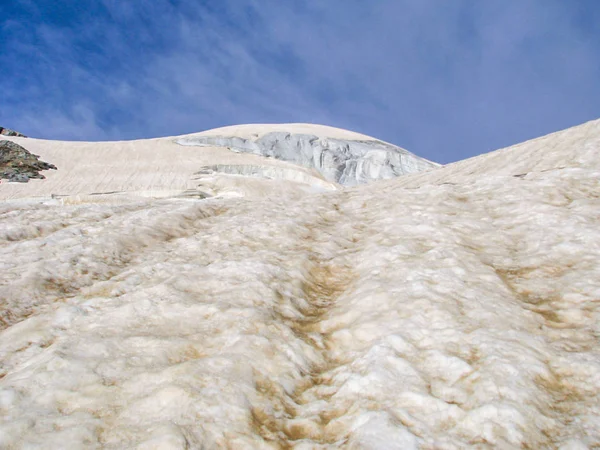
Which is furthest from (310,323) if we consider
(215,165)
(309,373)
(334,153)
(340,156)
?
(334,153)

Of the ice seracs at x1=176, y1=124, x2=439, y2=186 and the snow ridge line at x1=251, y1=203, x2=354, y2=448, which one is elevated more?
the ice seracs at x1=176, y1=124, x2=439, y2=186

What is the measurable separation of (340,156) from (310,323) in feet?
168

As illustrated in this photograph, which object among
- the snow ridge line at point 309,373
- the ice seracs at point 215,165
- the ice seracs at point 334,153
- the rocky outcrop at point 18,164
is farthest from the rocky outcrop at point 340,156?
the snow ridge line at point 309,373

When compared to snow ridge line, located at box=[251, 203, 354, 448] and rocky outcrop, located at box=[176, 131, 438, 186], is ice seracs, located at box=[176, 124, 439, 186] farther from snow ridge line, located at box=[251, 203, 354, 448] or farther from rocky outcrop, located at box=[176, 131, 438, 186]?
snow ridge line, located at box=[251, 203, 354, 448]

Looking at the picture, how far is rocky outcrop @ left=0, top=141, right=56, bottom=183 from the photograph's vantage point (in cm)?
3203

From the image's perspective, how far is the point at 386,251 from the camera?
589 centimetres

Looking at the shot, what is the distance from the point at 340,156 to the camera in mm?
54562

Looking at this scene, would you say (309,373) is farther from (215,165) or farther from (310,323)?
(215,165)

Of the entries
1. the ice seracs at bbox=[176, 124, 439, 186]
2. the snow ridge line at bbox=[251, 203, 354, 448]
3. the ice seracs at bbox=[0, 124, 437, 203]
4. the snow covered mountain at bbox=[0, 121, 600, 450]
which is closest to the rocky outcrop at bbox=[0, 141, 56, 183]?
the ice seracs at bbox=[0, 124, 437, 203]

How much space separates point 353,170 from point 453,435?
5206 cm

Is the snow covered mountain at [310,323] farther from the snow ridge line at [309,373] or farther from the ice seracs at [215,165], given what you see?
the ice seracs at [215,165]

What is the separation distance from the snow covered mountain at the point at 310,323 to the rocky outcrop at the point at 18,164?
2731cm

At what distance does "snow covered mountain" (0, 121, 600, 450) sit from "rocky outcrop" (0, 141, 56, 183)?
89.6 feet

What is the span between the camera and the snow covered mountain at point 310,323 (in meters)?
2.92
